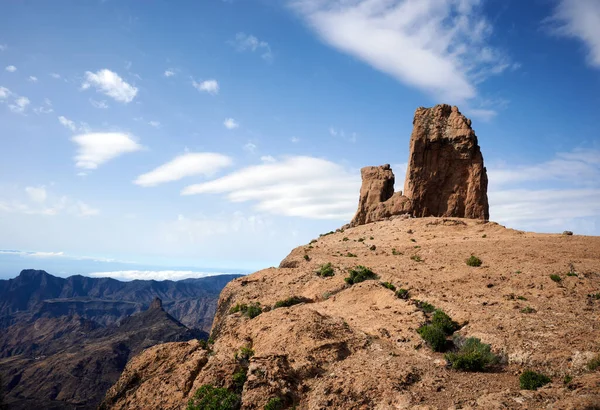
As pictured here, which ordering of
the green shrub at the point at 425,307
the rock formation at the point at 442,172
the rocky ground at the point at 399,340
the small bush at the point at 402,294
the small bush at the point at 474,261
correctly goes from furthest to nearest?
the rock formation at the point at 442,172, the small bush at the point at 474,261, the small bush at the point at 402,294, the green shrub at the point at 425,307, the rocky ground at the point at 399,340

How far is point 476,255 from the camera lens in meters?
30.7

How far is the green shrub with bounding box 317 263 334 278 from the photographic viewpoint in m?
28.5

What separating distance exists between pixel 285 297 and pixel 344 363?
10.9m

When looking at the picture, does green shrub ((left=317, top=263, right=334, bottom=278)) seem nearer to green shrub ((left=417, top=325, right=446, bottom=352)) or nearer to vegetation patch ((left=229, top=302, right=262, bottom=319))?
vegetation patch ((left=229, top=302, right=262, bottom=319))

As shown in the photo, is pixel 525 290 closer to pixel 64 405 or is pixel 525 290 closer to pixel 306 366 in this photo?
pixel 306 366

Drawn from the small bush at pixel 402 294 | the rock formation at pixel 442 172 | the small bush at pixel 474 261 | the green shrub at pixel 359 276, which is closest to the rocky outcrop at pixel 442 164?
the rock formation at pixel 442 172

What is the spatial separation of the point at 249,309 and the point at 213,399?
9.81 meters

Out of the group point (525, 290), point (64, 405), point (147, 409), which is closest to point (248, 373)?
point (147, 409)

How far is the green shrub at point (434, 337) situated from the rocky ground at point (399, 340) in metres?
0.33

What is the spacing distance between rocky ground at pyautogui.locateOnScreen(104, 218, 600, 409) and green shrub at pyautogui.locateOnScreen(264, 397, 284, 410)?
0.32 meters

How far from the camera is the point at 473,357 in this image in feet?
46.1

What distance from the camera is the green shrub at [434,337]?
16.1m

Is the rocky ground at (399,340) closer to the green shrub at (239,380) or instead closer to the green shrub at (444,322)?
the green shrub at (239,380)

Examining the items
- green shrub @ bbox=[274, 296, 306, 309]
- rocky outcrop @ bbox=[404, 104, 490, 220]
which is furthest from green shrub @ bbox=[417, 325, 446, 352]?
rocky outcrop @ bbox=[404, 104, 490, 220]
